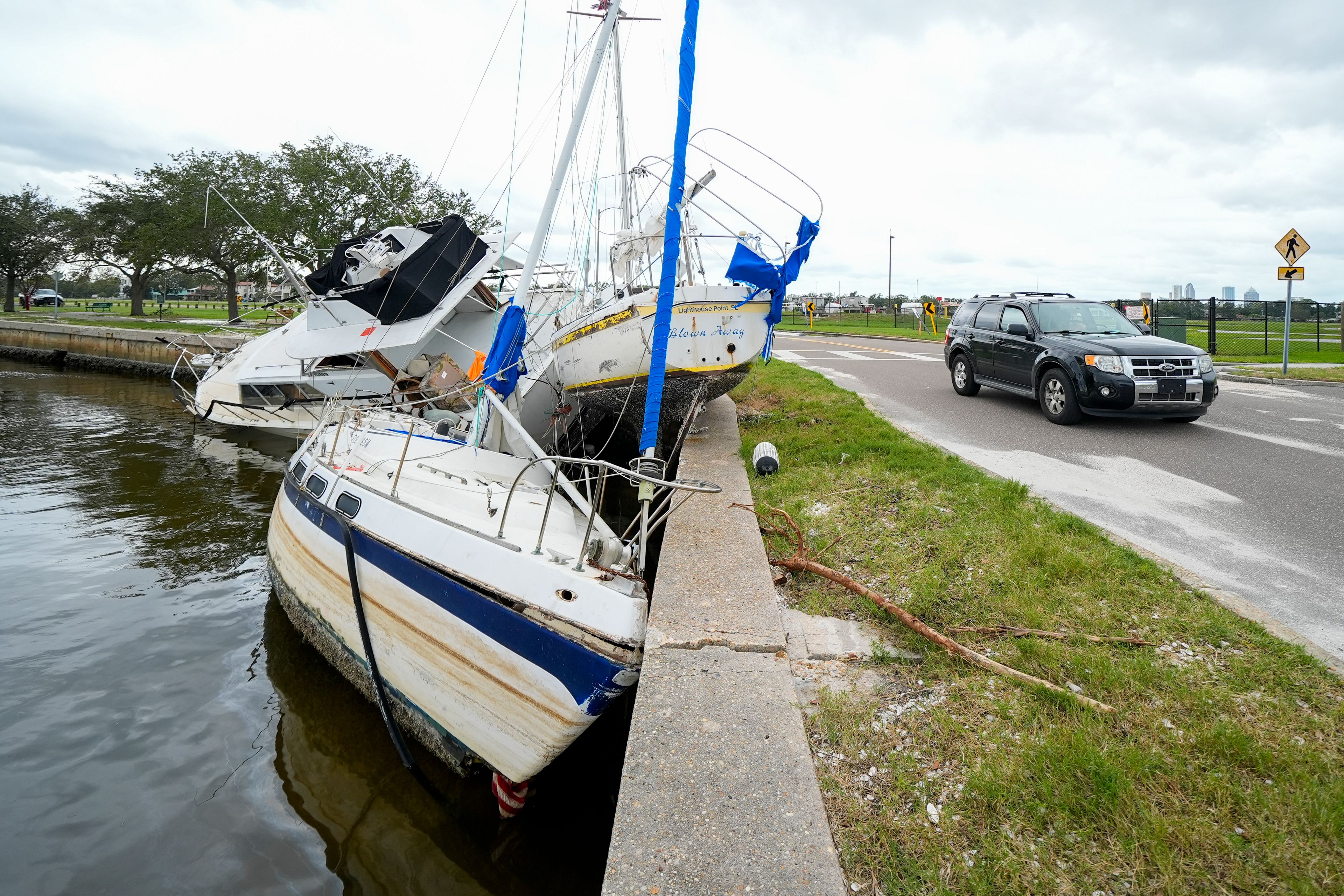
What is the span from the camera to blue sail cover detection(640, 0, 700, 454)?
5562mm

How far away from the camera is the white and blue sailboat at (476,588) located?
3.97 metres

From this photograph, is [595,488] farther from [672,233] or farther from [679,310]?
[679,310]

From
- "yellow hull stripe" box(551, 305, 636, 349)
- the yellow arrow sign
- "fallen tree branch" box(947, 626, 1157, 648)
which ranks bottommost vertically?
"fallen tree branch" box(947, 626, 1157, 648)

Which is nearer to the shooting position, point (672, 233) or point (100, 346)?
point (672, 233)

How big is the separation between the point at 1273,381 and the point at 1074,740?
14.8 metres

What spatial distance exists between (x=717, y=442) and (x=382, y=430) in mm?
4130

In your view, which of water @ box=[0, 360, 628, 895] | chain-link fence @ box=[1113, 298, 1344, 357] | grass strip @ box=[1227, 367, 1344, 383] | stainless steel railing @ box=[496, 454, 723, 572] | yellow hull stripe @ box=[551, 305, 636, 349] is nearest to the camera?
stainless steel railing @ box=[496, 454, 723, 572]

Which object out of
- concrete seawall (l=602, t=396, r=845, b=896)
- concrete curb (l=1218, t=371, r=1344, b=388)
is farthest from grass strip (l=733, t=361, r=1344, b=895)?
concrete curb (l=1218, t=371, r=1344, b=388)

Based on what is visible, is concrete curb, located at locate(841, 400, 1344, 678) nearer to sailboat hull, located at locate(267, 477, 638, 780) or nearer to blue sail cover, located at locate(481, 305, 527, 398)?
sailboat hull, located at locate(267, 477, 638, 780)

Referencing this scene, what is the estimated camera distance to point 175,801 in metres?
4.73

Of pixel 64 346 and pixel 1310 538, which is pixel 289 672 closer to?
pixel 1310 538

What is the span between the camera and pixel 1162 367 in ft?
29.0

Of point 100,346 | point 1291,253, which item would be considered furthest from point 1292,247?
point 100,346

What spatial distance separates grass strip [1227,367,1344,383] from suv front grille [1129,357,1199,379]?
732 centimetres
